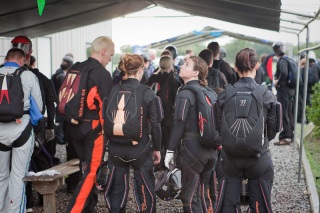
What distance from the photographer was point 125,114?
19.4 feet

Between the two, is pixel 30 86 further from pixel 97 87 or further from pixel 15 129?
pixel 97 87

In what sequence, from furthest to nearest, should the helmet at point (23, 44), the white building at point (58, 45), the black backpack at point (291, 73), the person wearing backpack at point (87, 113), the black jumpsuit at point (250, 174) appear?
the white building at point (58, 45), the black backpack at point (291, 73), the helmet at point (23, 44), the person wearing backpack at point (87, 113), the black jumpsuit at point (250, 174)

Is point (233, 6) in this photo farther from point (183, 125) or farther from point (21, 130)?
point (21, 130)

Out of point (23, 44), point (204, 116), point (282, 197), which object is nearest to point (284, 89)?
point (282, 197)

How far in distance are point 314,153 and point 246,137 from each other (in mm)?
8578

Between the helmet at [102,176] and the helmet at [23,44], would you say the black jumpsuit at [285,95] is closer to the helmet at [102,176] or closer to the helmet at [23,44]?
the helmet at [23,44]

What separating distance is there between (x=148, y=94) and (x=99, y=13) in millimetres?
5553

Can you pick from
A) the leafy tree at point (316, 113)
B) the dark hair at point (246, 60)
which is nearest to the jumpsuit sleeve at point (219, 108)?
the dark hair at point (246, 60)

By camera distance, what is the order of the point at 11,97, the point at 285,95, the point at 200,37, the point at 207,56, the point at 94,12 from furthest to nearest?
the point at 200,37 < the point at 285,95 < the point at 94,12 < the point at 207,56 < the point at 11,97

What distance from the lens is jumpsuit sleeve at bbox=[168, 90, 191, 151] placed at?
586 cm

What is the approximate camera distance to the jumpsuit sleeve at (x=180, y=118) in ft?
19.2

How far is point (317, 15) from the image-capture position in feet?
22.6

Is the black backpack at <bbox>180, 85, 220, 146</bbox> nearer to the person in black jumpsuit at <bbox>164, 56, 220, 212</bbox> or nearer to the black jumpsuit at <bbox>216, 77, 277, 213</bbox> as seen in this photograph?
the person in black jumpsuit at <bbox>164, 56, 220, 212</bbox>

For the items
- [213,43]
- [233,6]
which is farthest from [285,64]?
[233,6]
